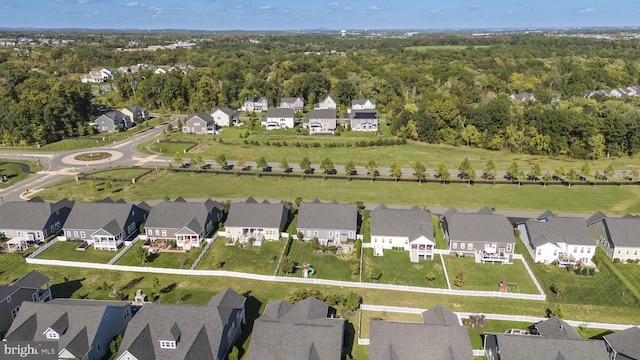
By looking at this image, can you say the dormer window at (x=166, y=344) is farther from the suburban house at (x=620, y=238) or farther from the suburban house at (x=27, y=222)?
the suburban house at (x=620, y=238)

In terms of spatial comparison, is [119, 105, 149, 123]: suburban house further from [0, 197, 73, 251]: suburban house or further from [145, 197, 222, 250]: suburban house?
[145, 197, 222, 250]: suburban house

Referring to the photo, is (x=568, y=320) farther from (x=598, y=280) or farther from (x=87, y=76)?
(x=87, y=76)

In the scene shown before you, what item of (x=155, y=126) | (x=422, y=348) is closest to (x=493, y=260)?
(x=422, y=348)

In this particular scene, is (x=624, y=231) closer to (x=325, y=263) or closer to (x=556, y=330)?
(x=556, y=330)

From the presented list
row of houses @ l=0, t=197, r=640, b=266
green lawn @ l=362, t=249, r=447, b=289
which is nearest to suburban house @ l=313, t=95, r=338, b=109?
row of houses @ l=0, t=197, r=640, b=266

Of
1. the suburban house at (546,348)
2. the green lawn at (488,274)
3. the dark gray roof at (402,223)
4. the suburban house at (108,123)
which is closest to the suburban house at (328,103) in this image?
the suburban house at (108,123)

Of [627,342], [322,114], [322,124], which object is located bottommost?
[627,342]

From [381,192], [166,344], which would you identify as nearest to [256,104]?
[381,192]
